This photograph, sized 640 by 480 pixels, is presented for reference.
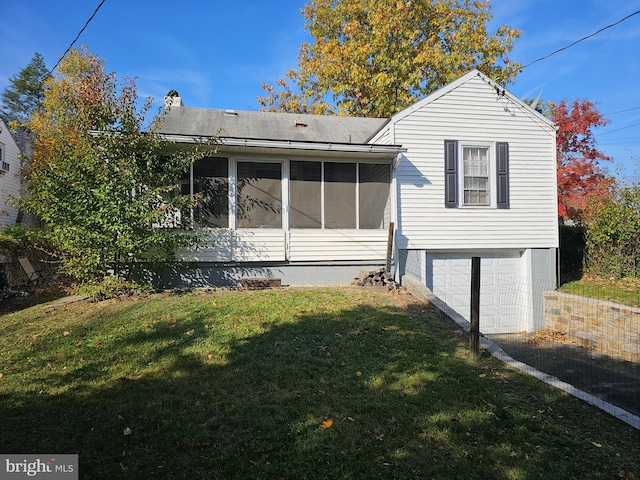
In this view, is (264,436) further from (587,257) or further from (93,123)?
(587,257)

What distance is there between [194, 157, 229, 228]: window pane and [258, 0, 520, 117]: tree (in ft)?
37.9

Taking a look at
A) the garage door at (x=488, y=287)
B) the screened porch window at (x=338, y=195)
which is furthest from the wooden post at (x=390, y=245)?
the garage door at (x=488, y=287)

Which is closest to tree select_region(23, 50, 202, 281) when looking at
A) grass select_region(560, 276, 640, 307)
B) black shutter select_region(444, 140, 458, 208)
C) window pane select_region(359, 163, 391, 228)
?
window pane select_region(359, 163, 391, 228)

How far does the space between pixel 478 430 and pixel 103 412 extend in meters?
3.24

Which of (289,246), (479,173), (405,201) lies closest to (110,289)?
(289,246)

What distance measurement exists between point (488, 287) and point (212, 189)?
7543 millimetres

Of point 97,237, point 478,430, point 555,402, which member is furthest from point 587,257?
point 97,237

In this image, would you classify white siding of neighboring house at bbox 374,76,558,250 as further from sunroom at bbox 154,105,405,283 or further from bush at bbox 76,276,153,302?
bush at bbox 76,276,153,302

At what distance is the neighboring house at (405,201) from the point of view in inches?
342

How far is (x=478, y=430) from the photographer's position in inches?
125

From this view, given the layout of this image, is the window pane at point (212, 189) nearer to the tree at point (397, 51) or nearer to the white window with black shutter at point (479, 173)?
the white window with black shutter at point (479, 173)

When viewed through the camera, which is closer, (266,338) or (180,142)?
(266,338)

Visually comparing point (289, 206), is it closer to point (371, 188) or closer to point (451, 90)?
point (371, 188)

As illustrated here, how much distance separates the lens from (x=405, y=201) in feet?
31.0
